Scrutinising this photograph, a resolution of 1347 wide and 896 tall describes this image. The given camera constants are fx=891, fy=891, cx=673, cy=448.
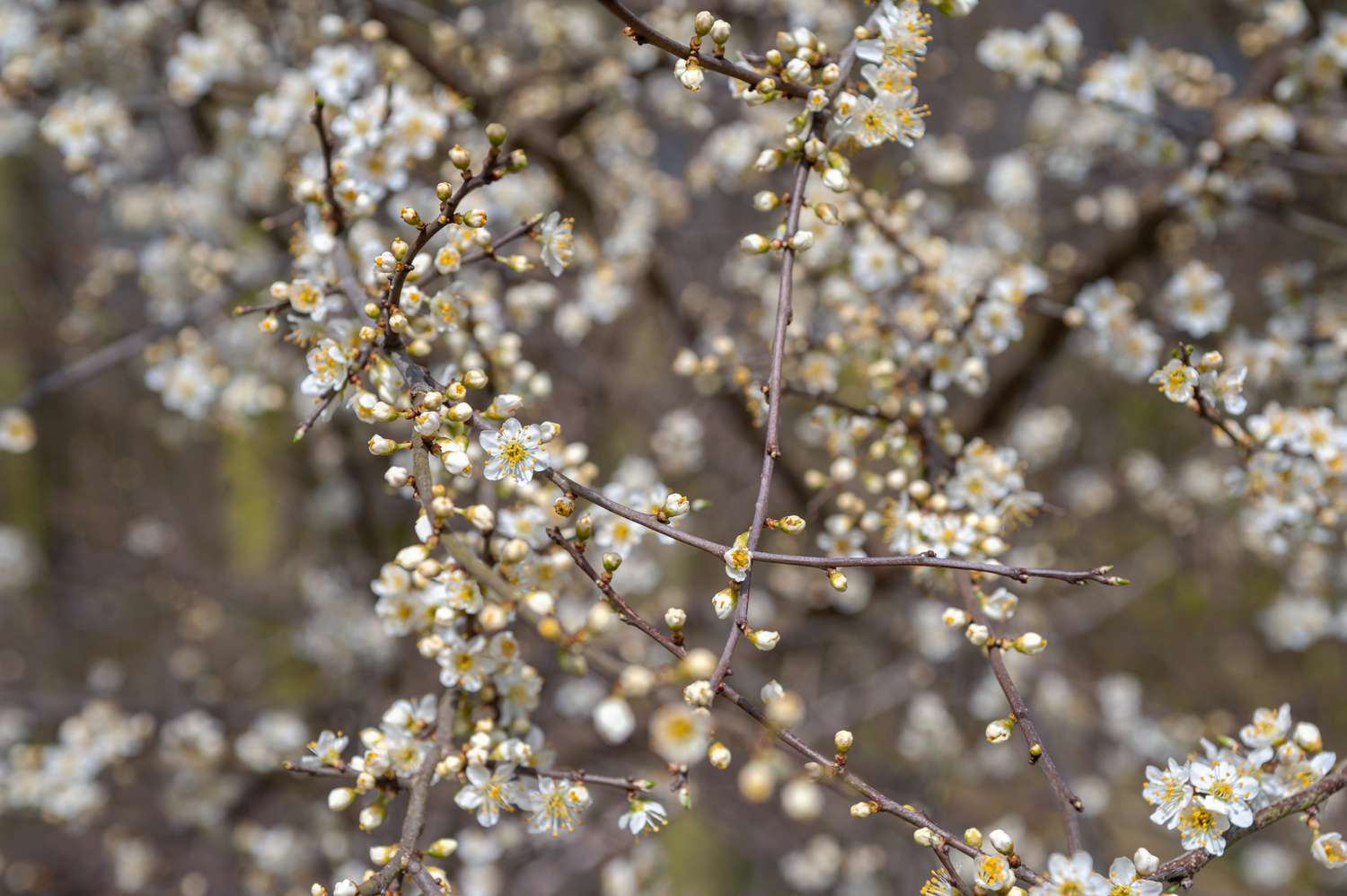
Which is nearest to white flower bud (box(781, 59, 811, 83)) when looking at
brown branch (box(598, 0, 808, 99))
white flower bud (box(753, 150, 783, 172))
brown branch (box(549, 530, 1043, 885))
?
brown branch (box(598, 0, 808, 99))

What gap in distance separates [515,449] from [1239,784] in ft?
5.17

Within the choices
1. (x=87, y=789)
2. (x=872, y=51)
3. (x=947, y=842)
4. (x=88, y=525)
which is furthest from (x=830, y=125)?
(x=88, y=525)

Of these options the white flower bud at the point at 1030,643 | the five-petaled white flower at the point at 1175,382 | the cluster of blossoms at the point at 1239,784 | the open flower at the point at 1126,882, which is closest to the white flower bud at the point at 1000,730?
the white flower bud at the point at 1030,643

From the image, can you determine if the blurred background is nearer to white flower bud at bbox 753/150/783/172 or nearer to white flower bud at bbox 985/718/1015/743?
white flower bud at bbox 985/718/1015/743

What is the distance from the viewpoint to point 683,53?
5.74 feet

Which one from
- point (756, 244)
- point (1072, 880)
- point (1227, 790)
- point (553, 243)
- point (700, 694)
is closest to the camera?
point (700, 694)

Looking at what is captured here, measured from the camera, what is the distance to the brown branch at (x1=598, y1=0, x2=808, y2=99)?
168cm

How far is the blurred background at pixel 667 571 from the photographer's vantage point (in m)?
4.15

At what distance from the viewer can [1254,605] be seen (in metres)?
7.28

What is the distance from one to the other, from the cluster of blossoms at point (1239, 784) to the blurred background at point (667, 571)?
65 cm

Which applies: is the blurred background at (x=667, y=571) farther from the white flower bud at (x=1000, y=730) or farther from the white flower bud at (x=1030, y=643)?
the white flower bud at (x=1000, y=730)

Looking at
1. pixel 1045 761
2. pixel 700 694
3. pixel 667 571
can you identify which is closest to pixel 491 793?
pixel 700 694

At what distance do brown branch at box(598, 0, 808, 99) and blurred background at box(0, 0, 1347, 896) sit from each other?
0.93 metres

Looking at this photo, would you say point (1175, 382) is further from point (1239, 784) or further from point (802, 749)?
point (802, 749)
